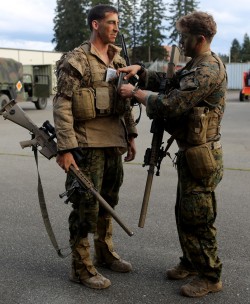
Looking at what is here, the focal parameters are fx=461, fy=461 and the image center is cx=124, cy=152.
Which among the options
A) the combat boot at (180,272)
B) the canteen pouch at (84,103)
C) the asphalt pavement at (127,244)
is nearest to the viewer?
the canteen pouch at (84,103)

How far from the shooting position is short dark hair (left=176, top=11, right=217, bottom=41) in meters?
2.96

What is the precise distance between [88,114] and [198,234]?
114 cm

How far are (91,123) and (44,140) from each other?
14.1 inches

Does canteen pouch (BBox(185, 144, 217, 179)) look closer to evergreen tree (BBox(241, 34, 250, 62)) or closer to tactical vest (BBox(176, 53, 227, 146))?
tactical vest (BBox(176, 53, 227, 146))

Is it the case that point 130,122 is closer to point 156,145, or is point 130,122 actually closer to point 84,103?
point 156,145

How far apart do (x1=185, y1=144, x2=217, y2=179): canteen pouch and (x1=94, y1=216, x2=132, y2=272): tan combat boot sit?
2.99 feet

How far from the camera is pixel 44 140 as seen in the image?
3.29 meters

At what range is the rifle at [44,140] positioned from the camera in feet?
10.5

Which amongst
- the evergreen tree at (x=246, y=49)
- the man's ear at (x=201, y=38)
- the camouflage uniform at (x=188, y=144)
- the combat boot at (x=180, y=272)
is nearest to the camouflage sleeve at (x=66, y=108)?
the camouflage uniform at (x=188, y=144)

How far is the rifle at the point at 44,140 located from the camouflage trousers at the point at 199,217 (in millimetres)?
418

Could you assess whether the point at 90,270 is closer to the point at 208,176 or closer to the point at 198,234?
the point at 198,234

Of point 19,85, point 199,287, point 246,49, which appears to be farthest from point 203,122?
point 246,49

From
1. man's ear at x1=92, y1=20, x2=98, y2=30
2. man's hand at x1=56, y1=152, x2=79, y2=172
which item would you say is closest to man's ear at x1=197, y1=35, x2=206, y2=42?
man's ear at x1=92, y1=20, x2=98, y2=30

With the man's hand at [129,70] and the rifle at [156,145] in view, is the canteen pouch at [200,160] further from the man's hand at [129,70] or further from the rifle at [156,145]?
the man's hand at [129,70]
